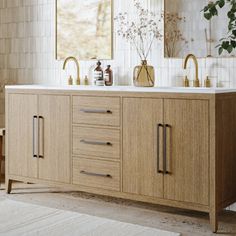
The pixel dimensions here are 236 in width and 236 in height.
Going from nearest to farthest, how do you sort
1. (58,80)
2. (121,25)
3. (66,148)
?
(66,148) → (121,25) → (58,80)

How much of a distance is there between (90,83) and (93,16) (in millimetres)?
600

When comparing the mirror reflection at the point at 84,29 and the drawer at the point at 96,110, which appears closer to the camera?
the drawer at the point at 96,110

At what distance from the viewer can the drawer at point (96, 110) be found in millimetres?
4051

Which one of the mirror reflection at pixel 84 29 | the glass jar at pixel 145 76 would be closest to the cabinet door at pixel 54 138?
the glass jar at pixel 145 76

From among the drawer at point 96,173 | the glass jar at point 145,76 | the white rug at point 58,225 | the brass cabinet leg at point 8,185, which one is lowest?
the white rug at point 58,225

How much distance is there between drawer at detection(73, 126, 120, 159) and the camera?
4.08 meters

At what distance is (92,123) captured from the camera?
418 centimetres

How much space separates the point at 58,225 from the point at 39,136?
101cm

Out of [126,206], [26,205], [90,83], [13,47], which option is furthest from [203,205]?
[13,47]

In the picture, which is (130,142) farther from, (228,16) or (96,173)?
(228,16)

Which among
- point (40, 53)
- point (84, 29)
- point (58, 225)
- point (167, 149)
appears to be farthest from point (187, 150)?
point (40, 53)

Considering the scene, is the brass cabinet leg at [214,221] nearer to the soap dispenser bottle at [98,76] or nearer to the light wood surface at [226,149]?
the light wood surface at [226,149]

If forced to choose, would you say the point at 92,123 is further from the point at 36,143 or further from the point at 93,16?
the point at 93,16

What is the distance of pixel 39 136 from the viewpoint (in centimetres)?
450
